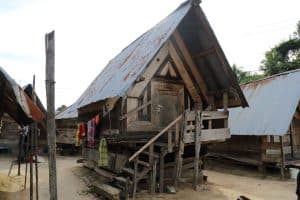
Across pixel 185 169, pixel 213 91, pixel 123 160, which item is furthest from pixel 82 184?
pixel 213 91

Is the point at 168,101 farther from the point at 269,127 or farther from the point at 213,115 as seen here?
the point at 269,127

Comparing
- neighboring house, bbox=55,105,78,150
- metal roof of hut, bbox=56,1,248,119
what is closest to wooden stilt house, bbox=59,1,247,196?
metal roof of hut, bbox=56,1,248,119

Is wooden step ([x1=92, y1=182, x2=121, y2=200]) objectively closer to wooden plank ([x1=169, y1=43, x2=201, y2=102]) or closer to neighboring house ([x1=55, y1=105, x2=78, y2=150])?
wooden plank ([x1=169, y1=43, x2=201, y2=102])

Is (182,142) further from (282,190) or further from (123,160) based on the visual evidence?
(282,190)

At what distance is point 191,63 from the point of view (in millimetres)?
12305

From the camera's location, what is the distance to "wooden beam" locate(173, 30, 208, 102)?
11.9 metres

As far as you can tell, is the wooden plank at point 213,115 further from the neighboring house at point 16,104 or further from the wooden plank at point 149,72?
the neighboring house at point 16,104

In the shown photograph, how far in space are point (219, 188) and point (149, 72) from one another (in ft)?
16.3

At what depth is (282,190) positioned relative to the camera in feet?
38.0

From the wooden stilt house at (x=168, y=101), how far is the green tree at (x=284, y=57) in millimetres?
19509

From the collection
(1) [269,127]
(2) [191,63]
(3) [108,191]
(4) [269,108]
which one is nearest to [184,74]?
(2) [191,63]

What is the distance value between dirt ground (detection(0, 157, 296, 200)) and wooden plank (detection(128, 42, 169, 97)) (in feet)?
11.5

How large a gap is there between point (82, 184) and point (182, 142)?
453 centimetres

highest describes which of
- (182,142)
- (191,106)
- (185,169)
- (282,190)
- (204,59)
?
(204,59)
